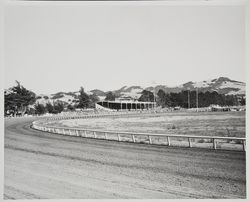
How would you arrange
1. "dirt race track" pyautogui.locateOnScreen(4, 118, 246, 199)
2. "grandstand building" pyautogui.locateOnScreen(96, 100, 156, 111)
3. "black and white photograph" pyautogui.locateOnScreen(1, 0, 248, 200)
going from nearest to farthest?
1. "dirt race track" pyautogui.locateOnScreen(4, 118, 246, 199)
2. "black and white photograph" pyautogui.locateOnScreen(1, 0, 248, 200)
3. "grandstand building" pyautogui.locateOnScreen(96, 100, 156, 111)

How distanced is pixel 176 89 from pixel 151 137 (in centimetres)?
91

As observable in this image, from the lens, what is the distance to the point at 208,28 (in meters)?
4.71

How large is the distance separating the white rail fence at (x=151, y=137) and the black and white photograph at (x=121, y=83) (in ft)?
0.06

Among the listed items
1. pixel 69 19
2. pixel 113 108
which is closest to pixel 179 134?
pixel 113 108

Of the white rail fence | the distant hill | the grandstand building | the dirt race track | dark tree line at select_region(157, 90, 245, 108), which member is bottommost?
the dirt race track

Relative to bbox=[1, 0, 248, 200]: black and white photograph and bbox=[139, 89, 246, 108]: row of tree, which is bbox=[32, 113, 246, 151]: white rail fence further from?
bbox=[139, 89, 246, 108]: row of tree

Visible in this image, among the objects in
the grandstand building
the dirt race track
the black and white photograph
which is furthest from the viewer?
the grandstand building

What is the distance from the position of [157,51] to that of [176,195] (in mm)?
2225

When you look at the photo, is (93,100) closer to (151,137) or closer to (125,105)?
(125,105)

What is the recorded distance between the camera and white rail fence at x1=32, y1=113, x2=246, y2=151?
4.61 m

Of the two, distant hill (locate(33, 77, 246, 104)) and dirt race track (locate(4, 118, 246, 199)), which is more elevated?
distant hill (locate(33, 77, 246, 104))

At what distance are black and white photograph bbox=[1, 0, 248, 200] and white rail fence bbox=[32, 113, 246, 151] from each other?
0.06 ft

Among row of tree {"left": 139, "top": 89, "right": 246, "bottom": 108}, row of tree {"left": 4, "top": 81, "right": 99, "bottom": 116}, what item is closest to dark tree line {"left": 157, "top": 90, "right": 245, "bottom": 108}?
row of tree {"left": 139, "top": 89, "right": 246, "bottom": 108}

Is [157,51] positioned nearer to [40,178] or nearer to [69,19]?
[69,19]
